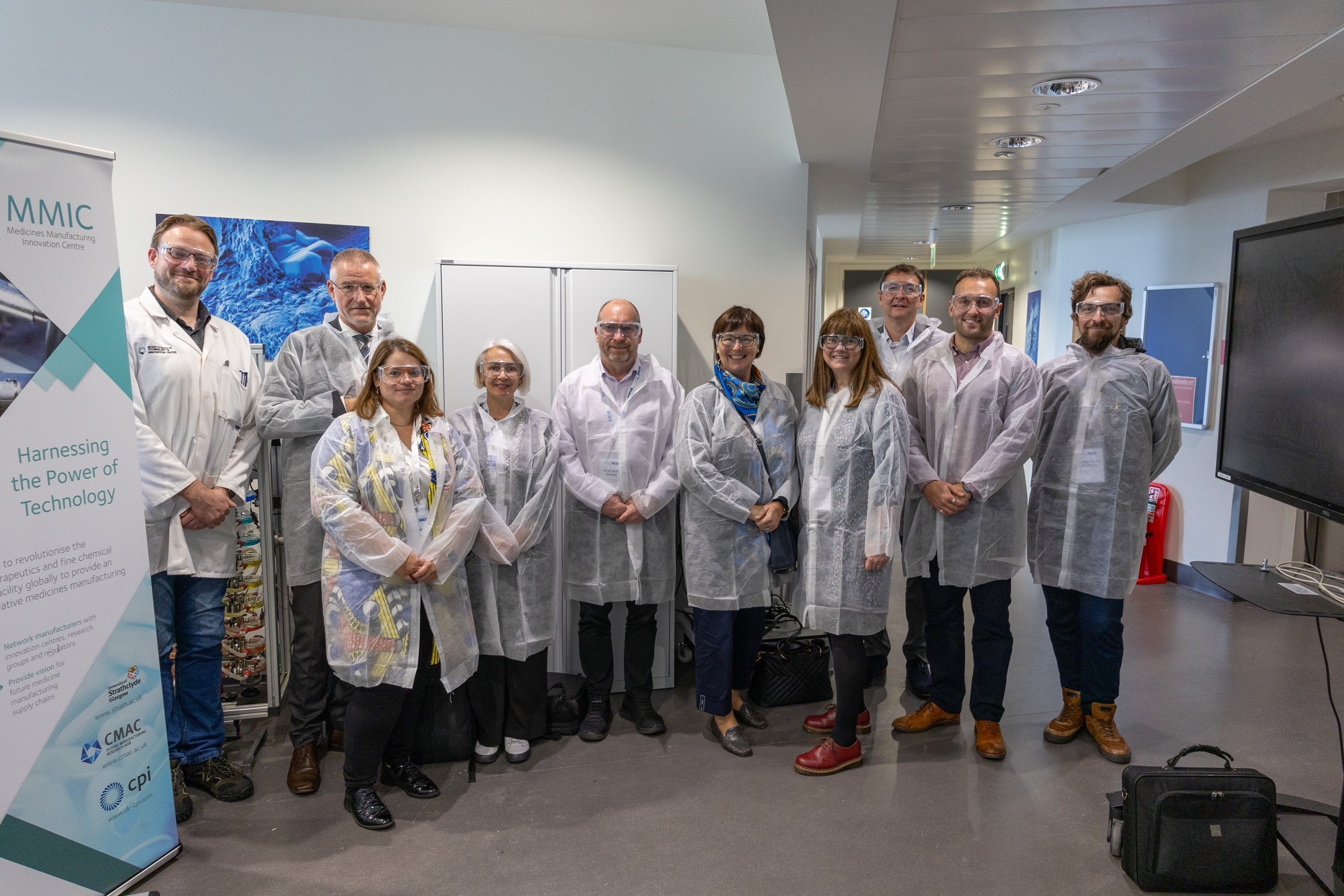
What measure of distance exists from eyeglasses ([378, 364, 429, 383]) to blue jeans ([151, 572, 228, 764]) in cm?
93

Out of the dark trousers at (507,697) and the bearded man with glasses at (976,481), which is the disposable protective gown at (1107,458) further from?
the dark trousers at (507,697)

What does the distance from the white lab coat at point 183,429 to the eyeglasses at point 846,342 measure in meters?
2.05

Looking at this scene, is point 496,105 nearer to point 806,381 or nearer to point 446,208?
point 446,208

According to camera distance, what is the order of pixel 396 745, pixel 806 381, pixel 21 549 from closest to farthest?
pixel 21 549, pixel 396 745, pixel 806 381

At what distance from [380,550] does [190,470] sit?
30.4 inches

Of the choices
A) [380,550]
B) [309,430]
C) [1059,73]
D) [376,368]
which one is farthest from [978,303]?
[309,430]

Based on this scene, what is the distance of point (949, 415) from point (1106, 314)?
67 cm

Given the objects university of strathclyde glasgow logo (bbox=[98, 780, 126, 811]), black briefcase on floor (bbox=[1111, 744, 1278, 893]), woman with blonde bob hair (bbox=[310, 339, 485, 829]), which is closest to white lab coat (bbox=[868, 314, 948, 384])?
black briefcase on floor (bbox=[1111, 744, 1278, 893])

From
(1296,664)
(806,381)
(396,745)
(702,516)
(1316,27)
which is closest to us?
(1316,27)

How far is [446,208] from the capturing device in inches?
142

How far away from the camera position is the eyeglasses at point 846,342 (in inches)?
106

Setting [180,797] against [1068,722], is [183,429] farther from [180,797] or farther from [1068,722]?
[1068,722]

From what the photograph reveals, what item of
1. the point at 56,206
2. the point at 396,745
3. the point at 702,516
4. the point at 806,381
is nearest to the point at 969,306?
the point at 702,516

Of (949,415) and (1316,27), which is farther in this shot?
(949,415)
